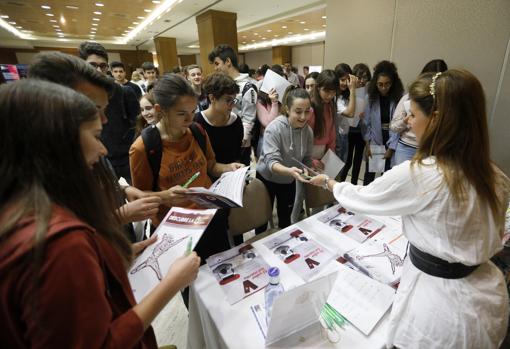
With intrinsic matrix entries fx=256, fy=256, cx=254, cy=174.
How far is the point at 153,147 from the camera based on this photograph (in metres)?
1.28

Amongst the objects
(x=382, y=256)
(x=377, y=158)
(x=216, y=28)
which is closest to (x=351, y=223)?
(x=382, y=256)

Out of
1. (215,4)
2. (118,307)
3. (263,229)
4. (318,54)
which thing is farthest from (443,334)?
(318,54)

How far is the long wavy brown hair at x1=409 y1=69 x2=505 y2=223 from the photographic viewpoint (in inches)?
31.9

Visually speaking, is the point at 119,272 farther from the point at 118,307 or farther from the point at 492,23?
the point at 492,23

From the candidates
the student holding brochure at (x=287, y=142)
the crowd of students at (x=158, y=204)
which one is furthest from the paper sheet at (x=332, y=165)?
the crowd of students at (x=158, y=204)

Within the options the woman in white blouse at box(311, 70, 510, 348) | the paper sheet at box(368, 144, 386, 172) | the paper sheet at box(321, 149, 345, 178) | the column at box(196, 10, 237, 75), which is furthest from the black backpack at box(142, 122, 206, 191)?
the column at box(196, 10, 237, 75)

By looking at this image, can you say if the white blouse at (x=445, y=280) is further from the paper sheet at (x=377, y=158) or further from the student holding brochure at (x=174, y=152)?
the paper sheet at (x=377, y=158)

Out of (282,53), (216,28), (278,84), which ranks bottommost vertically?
(278,84)

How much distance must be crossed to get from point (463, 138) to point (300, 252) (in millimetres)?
791

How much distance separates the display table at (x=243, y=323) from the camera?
0.83 m

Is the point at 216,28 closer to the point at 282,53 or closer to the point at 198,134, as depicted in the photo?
the point at 198,134

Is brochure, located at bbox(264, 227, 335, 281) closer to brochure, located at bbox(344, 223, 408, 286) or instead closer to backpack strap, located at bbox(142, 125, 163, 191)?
brochure, located at bbox(344, 223, 408, 286)

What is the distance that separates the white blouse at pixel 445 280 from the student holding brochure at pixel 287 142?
0.91m

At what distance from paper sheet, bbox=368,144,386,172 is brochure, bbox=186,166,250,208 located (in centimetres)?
215
